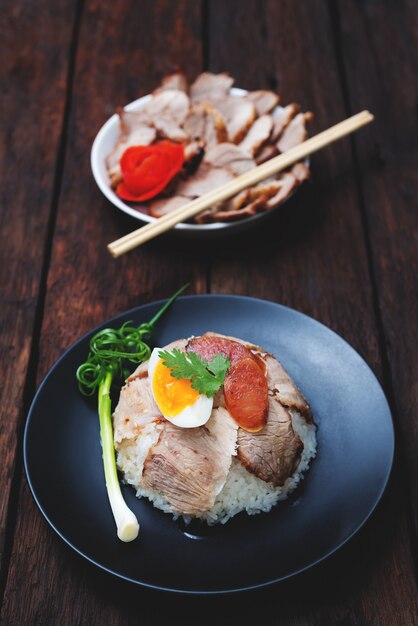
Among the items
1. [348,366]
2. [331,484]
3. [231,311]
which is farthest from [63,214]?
[331,484]

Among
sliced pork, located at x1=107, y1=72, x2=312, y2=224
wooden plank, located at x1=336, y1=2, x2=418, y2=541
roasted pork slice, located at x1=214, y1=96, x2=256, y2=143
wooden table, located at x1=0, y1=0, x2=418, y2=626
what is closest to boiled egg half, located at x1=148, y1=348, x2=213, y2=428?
wooden table, located at x1=0, y1=0, x2=418, y2=626

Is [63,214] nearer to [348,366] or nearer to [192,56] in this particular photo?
[192,56]

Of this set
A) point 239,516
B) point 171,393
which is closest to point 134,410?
point 171,393

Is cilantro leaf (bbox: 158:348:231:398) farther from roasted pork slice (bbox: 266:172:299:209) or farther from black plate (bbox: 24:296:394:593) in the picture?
roasted pork slice (bbox: 266:172:299:209)

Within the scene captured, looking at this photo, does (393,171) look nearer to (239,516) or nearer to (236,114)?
(236,114)

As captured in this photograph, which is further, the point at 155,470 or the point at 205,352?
the point at 205,352

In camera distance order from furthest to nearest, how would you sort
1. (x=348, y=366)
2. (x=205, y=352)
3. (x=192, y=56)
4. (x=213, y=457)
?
(x=192, y=56), (x=348, y=366), (x=205, y=352), (x=213, y=457)

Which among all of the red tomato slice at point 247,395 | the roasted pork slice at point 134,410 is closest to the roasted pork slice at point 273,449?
the red tomato slice at point 247,395
